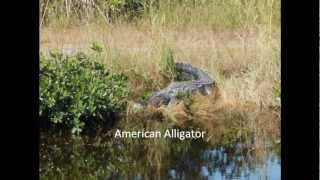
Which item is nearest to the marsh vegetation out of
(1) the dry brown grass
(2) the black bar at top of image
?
(1) the dry brown grass

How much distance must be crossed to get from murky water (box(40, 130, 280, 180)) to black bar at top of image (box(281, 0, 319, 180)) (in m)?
0.12

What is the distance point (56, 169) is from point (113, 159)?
36 centimetres

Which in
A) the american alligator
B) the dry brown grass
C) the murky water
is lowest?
the murky water

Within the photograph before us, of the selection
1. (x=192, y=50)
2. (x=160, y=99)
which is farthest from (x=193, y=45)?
(x=160, y=99)

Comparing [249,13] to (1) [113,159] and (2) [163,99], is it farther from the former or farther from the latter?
(1) [113,159]

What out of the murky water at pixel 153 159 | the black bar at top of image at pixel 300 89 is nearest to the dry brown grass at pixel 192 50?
the black bar at top of image at pixel 300 89

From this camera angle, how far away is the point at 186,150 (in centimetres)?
434

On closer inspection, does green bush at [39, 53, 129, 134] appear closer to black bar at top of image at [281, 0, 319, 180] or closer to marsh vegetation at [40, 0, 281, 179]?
marsh vegetation at [40, 0, 281, 179]

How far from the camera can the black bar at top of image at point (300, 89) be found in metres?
4.26

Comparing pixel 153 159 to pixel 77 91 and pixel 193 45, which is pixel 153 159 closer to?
pixel 77 91

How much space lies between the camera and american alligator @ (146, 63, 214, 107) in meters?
4.35

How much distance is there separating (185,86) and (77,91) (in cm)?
67

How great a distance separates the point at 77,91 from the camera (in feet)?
14.4
